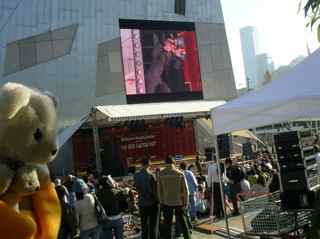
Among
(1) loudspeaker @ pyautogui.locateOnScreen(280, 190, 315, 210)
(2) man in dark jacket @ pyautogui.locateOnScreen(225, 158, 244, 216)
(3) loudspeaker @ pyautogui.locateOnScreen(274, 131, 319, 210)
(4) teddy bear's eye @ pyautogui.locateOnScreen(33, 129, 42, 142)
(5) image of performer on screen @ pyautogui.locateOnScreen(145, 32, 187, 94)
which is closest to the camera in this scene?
(4) teddy bear's eye @ pyautogui.locateOnScreen(33, 129, 42, 142)

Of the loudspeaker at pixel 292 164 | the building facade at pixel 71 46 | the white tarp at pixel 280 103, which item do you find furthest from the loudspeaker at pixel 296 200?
the building facade at pixel 71 46

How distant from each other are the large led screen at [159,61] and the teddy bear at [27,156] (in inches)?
956

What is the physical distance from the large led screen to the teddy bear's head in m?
24.3

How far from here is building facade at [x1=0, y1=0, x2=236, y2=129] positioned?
2438 centimetres

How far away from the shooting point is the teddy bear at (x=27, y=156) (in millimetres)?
2672

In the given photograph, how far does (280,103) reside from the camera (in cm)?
607

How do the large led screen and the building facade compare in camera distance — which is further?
the large led screen

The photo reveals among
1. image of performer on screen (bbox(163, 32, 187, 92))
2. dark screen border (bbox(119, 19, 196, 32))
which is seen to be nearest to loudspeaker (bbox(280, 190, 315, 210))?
image of performer on screen (bbox(163, 32, 187, 92))

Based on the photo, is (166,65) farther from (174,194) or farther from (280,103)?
(280,103)

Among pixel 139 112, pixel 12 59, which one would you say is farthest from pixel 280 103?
pixel 12 59

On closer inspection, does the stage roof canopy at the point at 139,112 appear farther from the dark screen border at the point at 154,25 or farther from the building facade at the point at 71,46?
the dark screen border at the point at 154,25

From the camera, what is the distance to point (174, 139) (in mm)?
29875

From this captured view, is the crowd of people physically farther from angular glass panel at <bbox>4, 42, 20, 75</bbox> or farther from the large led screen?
the large led screen

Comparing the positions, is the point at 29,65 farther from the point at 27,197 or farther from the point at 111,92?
the point at 27,197
